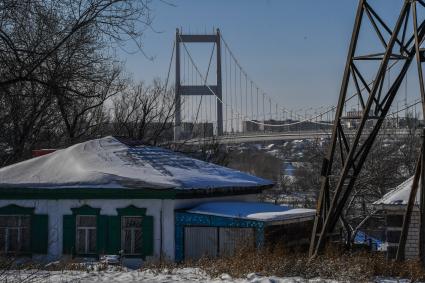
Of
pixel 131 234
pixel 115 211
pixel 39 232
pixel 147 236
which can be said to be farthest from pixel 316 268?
pixel 39 232

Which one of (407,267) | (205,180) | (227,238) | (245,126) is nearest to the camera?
(407,267)

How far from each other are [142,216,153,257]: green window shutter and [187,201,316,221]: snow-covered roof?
117cm

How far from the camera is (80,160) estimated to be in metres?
21.9

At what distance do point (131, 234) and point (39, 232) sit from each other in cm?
275

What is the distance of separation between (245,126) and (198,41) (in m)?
11.5

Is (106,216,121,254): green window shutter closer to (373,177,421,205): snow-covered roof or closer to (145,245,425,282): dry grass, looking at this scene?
(145,245,425,282): dry grass

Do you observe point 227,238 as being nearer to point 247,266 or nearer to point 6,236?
point 6,236

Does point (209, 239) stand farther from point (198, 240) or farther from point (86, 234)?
point (86, 234)

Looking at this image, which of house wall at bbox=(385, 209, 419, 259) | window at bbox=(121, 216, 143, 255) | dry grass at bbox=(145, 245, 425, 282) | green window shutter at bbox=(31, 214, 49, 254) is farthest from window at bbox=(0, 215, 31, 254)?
house wall at bbox=(385, 209, 419, 259)

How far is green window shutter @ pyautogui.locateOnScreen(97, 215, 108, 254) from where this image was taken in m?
19.6

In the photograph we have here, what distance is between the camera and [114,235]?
1961 cm

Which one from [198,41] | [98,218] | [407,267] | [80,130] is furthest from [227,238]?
[198,41]

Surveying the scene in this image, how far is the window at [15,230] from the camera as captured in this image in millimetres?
20250

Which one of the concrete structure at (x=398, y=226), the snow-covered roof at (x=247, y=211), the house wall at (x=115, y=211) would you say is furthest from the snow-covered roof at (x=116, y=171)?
the concrete structure at (x=398, y=226)
